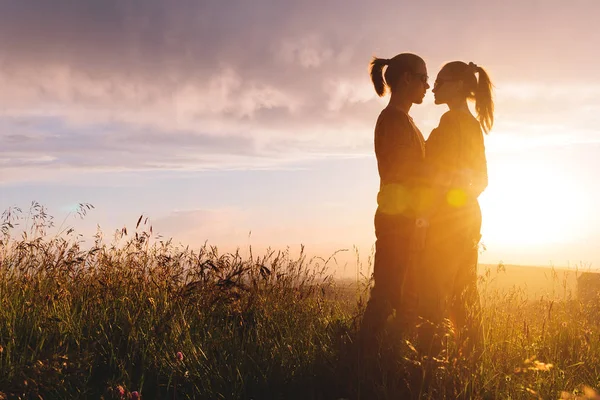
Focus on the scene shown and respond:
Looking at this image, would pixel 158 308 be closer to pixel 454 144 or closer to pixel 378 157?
pixel 378 157

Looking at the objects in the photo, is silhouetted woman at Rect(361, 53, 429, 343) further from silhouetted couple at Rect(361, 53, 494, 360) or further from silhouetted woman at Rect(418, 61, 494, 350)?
silhouetted woman at Rect(418, 61, 494, 350)

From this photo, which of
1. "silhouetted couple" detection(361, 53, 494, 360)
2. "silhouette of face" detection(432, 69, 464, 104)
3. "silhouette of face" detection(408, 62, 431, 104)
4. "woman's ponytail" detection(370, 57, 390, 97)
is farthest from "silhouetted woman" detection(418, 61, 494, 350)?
"woman's ponytail" detection(370, 57, 390, 97)

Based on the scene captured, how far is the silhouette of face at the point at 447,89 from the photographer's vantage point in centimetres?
416

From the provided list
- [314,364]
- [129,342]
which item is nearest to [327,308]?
[314,364]

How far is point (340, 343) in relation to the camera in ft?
12.9

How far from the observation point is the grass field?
3205 mm

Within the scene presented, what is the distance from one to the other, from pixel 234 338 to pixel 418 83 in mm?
2616

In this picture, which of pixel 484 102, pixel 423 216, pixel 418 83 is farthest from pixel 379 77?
pixel 423 216

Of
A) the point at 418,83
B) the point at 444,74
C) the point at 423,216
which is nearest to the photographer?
the point at 423,216

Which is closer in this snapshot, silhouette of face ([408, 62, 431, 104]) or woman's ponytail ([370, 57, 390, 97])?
silhouette of face ([408, 62, 431, 104])

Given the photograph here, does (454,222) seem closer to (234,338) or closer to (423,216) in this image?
(423,216)

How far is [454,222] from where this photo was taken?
12.8 ft

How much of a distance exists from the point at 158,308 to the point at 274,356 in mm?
1348

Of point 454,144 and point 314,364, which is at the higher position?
point 454,144
